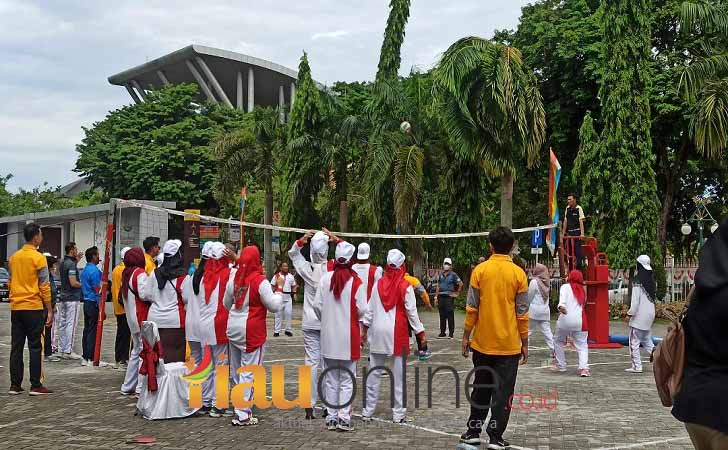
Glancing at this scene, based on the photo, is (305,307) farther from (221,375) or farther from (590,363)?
(590,363)

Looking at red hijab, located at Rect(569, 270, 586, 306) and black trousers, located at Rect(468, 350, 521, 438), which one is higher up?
red hijab, located at Rect(569, 270, 586, 306)

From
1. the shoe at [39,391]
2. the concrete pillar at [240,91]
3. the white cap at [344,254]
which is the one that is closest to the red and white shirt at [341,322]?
the white cap at [344,254]

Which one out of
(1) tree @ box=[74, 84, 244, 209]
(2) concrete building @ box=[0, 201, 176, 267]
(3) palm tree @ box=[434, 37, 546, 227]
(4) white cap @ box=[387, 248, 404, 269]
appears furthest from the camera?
(1) tree @ box=[74, 84, 244, 209]

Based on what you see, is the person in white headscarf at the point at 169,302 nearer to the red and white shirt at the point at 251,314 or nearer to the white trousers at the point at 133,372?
the white trousers at the point at 133,372

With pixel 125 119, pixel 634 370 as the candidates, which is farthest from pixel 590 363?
pixel 125 119

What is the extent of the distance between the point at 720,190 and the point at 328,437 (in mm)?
30052

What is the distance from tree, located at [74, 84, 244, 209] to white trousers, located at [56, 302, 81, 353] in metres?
29.7

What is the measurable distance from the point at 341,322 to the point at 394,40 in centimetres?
2555

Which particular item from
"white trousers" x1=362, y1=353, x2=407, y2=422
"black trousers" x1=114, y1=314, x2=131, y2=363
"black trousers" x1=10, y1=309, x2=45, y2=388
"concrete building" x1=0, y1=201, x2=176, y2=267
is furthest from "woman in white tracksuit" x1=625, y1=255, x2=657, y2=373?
"concrete building" x1=0, y1=201, x2=176, y2=267

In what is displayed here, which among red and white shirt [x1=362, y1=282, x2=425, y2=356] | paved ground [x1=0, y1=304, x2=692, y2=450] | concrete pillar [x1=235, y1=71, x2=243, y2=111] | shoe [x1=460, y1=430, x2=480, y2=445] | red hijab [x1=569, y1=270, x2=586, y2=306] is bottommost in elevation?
paved ground [x1=0, y1=304, x2=692, y2=450]

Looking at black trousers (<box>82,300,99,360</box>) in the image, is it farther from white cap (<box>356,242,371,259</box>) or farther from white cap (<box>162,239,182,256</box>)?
white cap (<box>356,242,371,259</box>)

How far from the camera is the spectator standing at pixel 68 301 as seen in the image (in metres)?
14.4

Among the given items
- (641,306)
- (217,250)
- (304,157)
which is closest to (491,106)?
(304,157)

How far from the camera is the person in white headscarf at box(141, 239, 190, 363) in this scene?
32.8ft
